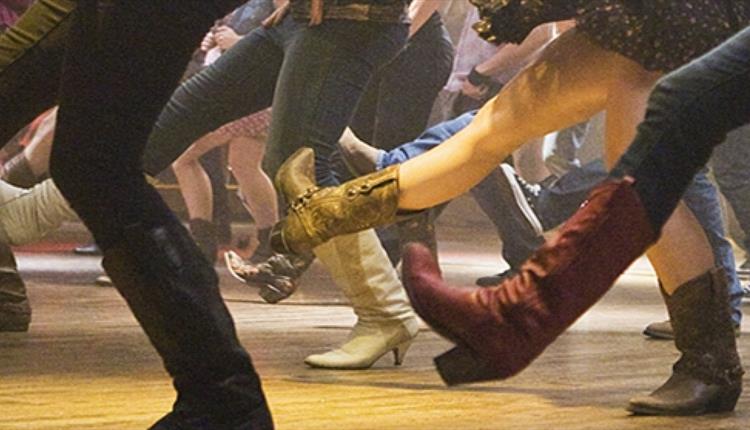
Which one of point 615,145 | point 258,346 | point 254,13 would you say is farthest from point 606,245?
point 254,13

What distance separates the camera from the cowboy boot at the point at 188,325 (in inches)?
98.7

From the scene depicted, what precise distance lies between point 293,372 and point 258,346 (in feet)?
1.90

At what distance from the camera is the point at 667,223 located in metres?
3.43

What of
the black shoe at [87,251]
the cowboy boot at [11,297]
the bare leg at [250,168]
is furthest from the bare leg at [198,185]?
the cowboy boot at [11,297]

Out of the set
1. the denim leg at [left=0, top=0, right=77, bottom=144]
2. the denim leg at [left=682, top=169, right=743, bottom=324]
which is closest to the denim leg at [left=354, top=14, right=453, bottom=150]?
the denim leg at [left=682, top=169, right=743, bottom=324]

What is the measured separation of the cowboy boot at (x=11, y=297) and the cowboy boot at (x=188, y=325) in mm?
2109

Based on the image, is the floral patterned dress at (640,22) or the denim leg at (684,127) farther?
the floral patterned dress at (640,22)

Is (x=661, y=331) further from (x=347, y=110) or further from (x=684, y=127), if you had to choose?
(x=684, y=127)

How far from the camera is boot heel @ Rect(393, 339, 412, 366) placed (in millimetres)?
Answer: 4148

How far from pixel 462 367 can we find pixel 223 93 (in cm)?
229

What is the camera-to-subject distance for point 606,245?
251 cm

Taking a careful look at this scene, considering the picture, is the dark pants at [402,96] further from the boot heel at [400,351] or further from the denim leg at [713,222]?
the boot heel at [400,351]

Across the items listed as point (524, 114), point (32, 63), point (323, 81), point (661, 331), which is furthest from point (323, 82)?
point (661, 331)

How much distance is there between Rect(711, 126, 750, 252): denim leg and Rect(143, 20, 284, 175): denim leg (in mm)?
2947
